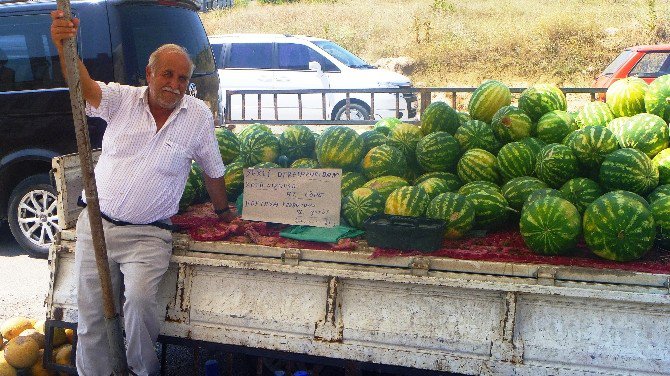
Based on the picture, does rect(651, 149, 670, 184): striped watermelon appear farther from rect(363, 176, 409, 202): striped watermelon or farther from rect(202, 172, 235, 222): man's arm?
rect(202, 172, 235, 222): man's arm

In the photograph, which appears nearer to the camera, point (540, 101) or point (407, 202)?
point (407, 202)

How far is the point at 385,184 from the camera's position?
3736mm

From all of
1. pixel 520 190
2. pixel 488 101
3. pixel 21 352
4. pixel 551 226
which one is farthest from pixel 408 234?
pixel 21 352

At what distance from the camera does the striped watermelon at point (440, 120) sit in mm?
4309

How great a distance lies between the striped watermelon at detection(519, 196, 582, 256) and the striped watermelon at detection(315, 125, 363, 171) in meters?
1.24

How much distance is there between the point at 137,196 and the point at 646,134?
9.28ft

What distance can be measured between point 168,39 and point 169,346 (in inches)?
128

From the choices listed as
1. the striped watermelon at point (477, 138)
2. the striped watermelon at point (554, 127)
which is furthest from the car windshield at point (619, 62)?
the striped watermelon at point (477, 138)

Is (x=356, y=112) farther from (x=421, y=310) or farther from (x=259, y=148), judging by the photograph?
(x=421, y=310)

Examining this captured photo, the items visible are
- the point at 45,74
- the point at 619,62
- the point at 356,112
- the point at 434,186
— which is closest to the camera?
the point at 434,186

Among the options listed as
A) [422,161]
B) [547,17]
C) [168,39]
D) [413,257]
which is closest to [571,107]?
[547,17]

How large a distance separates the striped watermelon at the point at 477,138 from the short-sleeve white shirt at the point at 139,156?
1695 millimetres

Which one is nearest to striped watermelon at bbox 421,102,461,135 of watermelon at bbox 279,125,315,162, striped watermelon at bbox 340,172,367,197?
striped watermelon at bbox 340,172,367,197

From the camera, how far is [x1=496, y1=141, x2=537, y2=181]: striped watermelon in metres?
3.77
